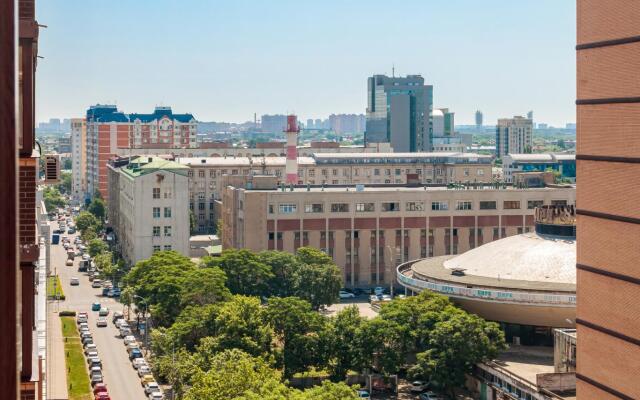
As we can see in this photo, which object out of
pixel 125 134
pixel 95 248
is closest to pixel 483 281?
pixel 95 248

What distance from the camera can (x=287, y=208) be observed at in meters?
87.2

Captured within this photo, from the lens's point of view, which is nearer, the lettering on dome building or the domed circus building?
the domed circus building

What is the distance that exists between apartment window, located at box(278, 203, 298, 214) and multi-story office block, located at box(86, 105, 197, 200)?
248ft

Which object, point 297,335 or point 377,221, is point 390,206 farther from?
point 297,335

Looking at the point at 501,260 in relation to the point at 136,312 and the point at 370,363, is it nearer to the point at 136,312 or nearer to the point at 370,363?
the point at 370,363

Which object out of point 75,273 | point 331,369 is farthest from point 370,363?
point 75,273

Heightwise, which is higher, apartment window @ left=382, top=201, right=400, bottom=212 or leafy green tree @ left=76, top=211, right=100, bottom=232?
apartment window @ left=382, top=201, right=400, bottom=212

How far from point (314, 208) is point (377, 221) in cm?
586

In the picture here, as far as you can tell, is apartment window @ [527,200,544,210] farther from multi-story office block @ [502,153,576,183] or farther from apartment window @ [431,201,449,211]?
multi-story office block @ [502,153,576,183]

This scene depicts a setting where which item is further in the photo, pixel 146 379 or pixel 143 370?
pixel 143 370

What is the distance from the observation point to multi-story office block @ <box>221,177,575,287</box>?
286 feet

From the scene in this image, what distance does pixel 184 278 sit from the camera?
68.5m

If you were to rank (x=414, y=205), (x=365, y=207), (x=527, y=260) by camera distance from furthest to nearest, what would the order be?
1. (x=414, y=205)
2. (x=365, y=207)
3. (x=527, y=260)

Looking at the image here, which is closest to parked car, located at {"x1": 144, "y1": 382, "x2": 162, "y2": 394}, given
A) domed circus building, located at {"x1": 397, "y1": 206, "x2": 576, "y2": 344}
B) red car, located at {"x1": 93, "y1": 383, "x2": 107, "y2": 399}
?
red car, located at {"x1": 93, "y1": 383, "x2": 107, "y2": 399}
